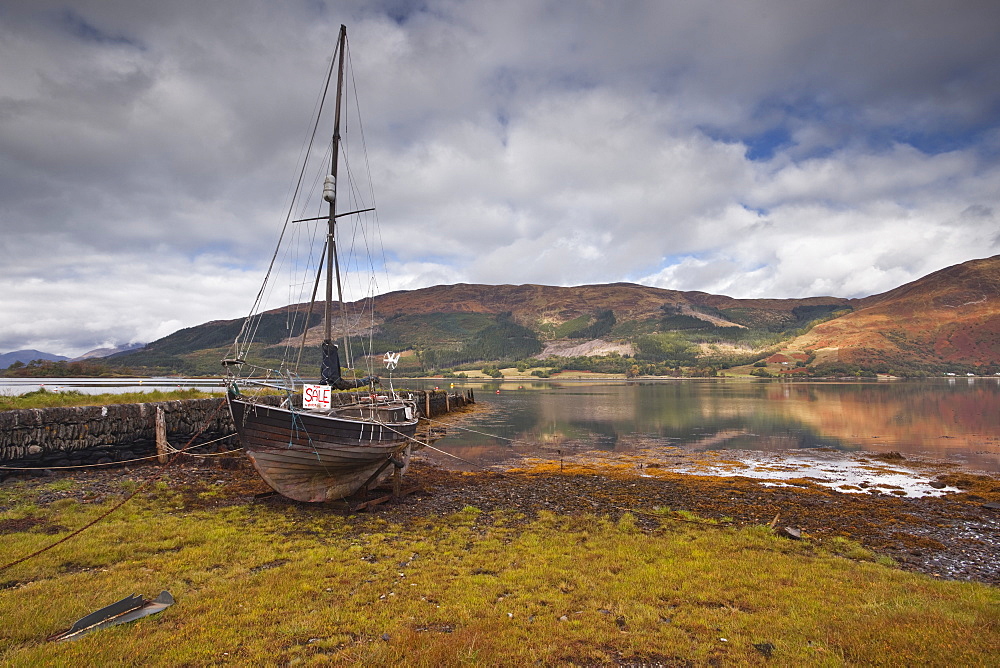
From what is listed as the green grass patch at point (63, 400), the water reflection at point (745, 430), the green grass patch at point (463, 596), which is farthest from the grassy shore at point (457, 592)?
the water reflection at point (745, 430)

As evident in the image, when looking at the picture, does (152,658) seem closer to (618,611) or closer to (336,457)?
(618,611)

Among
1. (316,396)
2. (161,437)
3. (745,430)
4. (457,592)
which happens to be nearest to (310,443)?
(316,396)

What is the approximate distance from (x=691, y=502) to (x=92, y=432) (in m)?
20.9

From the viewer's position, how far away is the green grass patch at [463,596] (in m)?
5.85

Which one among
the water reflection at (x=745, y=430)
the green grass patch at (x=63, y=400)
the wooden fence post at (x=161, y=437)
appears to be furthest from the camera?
the water reflection at (x=745, y=430)

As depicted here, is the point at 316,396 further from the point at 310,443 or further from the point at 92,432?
the point at 92,432

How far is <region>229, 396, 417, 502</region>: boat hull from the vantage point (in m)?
13.1

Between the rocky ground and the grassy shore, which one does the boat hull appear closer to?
the rocky ground

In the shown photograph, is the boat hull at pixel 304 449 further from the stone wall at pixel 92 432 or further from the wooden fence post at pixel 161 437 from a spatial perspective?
the wooden fence post at pixel 161 437

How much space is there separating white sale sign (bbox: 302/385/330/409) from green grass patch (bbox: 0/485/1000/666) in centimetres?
343

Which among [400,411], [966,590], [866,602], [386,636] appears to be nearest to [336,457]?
[400,411]

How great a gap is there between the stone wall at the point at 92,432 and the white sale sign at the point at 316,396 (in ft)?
8.88

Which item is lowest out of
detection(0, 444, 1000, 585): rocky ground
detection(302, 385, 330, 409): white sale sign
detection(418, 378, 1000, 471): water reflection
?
detection(418, 378, 1000, 471): water reflection

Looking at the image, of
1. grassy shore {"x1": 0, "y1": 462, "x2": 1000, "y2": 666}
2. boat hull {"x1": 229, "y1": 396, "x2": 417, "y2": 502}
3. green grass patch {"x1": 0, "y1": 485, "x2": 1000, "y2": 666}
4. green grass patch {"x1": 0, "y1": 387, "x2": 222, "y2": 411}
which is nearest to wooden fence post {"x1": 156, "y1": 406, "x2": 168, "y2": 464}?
green grass patch {"x1": 0, "y1": 387, "x2": 222, "y2": 411}
